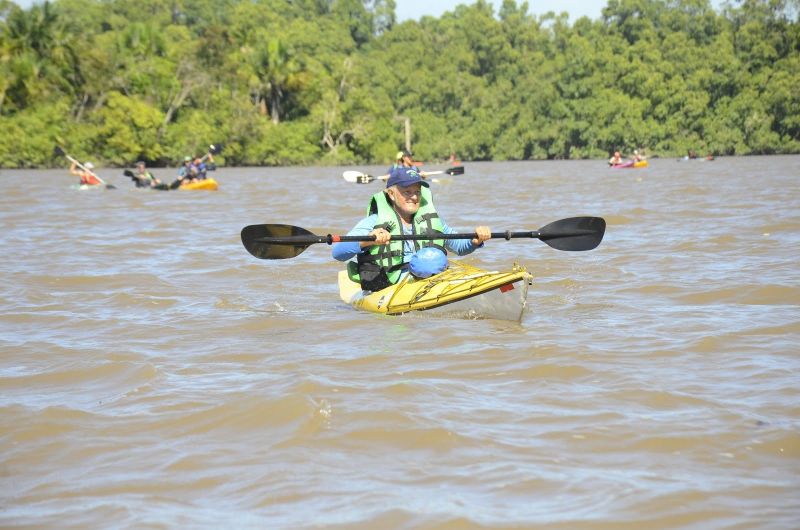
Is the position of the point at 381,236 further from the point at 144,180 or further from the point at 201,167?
the point at 144,180

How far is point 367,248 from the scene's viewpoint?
8.09 m

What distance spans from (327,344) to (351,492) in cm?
295

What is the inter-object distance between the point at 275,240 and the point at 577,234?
233 centimetres

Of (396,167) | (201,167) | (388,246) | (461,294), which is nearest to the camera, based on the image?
(461,294)

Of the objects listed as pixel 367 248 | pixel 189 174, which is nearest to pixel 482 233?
pixel 367 248

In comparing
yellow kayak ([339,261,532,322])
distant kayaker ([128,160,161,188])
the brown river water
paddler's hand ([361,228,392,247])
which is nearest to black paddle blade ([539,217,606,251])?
the brown river water

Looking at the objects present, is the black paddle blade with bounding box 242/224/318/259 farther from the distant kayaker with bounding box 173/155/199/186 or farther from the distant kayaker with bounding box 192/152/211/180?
the distant kayaker with bounding box 173/155/199/186

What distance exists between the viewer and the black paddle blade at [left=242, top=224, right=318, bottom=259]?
8.09 m

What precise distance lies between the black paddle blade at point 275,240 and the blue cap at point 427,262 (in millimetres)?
829

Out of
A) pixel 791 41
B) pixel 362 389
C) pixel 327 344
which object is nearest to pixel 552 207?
pixel 327 344

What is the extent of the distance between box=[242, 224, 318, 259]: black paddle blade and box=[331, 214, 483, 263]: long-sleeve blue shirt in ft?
0.95

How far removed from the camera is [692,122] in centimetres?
7856

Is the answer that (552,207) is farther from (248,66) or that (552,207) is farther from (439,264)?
(248,66)

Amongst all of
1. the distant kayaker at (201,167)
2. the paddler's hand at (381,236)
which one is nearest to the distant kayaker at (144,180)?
the distant kayaker at (201,167)
